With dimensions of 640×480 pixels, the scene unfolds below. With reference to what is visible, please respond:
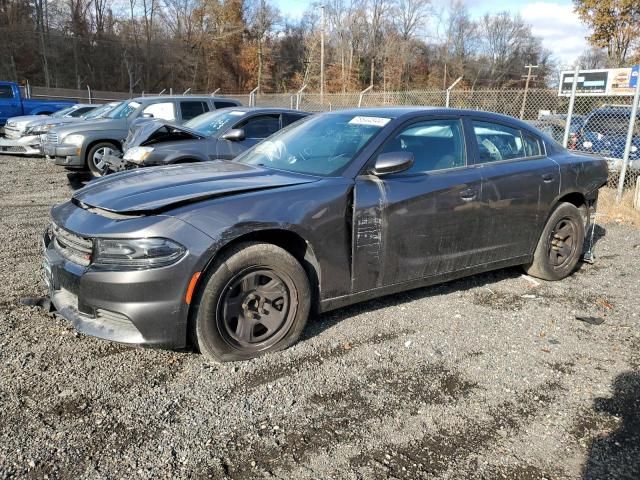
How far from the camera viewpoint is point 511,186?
4.50 metres

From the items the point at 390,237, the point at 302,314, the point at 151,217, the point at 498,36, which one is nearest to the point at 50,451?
the point at 151,217

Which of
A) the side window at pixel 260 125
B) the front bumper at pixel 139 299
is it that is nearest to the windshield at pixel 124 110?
the side window at pixel 260 125

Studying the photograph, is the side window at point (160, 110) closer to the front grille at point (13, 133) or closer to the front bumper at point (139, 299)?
the front grille at point (13, 133)

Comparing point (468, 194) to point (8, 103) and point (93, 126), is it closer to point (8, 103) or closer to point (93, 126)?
point (93, 126)

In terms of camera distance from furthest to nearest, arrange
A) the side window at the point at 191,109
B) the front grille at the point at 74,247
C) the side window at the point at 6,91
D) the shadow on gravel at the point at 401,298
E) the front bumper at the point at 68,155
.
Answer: the side window at the point at 6,91, the side window at the point at 191,109, the front bumper at the point at 68,155, the shadow on gravel at the point at 401,298, the front grille at the point at 74,247

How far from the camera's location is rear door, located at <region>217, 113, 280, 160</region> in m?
7.85

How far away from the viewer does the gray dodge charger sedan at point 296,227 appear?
9.82 ft

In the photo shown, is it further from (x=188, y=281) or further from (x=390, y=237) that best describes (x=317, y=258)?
(x=188, y=281)

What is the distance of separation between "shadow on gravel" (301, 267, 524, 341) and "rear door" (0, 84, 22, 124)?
59.1 ft

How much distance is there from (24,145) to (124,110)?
3.59m

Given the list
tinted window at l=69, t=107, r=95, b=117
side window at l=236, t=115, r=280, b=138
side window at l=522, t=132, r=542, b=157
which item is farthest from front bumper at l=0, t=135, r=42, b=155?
side window at l=522, t=132, r=542, b=157

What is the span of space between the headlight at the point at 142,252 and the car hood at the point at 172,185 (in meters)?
0.21

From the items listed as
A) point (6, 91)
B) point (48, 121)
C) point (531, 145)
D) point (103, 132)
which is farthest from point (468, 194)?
point (6, 91)

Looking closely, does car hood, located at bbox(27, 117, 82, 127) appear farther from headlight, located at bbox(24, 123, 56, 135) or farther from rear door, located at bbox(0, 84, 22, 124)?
rear door, located at bbox(0, 84, 22, 124)
